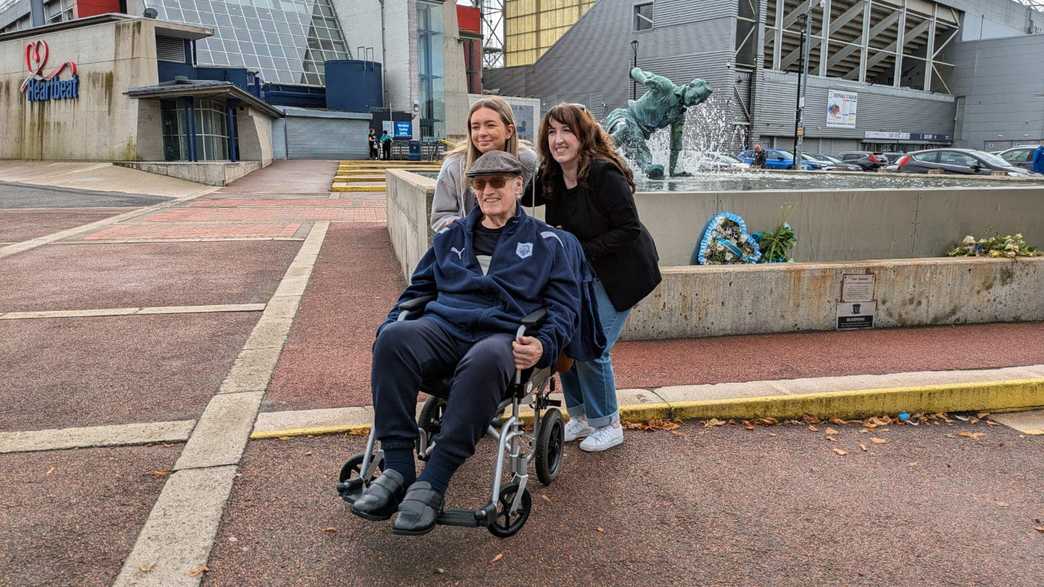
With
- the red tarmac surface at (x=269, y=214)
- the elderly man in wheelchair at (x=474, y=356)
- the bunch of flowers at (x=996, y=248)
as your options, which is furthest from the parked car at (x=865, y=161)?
the elderly man in wheelchair at (x=474, y=356)

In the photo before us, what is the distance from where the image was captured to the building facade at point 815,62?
46.7 metres

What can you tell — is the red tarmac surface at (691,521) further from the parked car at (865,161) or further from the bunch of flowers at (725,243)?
the parked car at (865,161)

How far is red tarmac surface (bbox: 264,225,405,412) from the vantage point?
4.77 meters

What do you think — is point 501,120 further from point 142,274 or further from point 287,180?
point 287,180

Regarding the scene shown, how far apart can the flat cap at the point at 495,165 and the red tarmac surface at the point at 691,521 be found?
57.7 inches

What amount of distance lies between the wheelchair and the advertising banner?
171 ft

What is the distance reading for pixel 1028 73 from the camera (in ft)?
183

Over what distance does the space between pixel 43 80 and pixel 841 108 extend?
149ft

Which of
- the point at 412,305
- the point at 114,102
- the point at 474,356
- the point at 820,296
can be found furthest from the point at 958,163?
the point at 114,102

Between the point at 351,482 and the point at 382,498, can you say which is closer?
the point at 382,498

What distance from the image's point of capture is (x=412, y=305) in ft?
11.2

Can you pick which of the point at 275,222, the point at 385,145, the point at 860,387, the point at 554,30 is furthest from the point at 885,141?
the point at 860,387

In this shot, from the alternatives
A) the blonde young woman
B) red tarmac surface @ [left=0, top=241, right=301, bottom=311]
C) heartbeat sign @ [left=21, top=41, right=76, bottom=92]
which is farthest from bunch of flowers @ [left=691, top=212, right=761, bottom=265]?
heartbeat sign @ [left=21, top=41, right=76, bottom=92]

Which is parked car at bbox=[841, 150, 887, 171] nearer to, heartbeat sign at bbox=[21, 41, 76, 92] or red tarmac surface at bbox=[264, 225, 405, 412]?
red tarmac surface at bbox=[264, 225, 405, 412]
